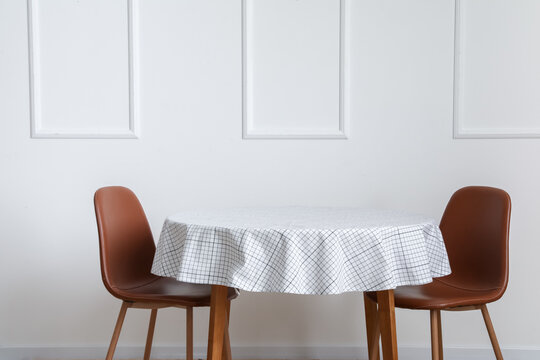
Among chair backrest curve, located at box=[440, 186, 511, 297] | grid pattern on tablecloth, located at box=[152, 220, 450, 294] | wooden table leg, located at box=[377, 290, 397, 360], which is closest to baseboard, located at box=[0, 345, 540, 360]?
chair backrest curve, located at box=[440, 186, 511, 297]

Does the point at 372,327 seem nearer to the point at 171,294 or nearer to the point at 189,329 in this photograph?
the point at 189,329

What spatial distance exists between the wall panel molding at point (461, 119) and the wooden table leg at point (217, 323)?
1673mm

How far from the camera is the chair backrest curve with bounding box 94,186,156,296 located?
84.9 inches

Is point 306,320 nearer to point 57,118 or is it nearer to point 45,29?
point 57,118

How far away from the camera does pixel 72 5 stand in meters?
2.93

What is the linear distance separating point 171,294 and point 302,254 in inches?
25.6

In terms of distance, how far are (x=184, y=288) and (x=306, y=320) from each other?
98 centimetres

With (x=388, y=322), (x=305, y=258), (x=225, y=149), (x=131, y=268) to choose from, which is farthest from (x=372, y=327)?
(x=225, y=149)

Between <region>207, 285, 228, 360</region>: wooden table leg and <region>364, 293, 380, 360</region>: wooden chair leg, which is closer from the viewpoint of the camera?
<region>207, 285, 228, 360</region>: wooden table leg

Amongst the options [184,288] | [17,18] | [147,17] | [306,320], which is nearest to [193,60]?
[147,17]

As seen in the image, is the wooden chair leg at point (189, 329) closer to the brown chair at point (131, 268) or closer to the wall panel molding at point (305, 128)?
the brown chair at point (131, 268)

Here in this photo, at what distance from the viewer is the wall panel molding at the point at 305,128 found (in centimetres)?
289

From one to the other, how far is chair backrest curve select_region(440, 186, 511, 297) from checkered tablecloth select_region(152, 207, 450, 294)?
0.46 meters

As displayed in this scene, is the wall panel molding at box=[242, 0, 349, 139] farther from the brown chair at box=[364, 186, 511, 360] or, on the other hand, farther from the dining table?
the dining table
